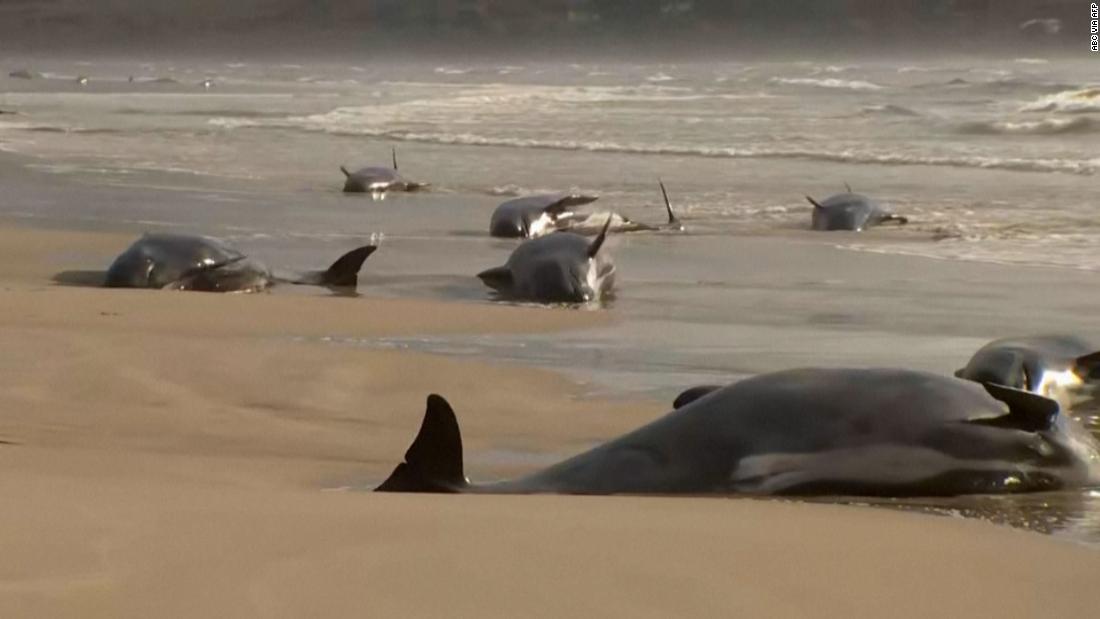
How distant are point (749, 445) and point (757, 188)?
35.9ft

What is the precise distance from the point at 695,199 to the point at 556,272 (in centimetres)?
535

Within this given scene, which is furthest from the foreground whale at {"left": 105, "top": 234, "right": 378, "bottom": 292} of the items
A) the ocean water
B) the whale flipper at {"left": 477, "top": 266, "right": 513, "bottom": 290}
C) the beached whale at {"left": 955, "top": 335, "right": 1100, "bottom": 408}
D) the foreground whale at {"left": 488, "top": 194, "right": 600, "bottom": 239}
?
the beached whale at {"left": 955, "top": 335, "right": 1100, "bottom": 408}

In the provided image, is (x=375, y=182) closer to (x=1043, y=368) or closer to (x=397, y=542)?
(x=1043, y=368)

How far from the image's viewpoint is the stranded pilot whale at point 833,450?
391 centimetres

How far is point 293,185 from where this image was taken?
51.2 ft

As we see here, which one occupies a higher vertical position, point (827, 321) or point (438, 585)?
point (438, 585)

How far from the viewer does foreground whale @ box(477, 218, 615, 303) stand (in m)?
8.59

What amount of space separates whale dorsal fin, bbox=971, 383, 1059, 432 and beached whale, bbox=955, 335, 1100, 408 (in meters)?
1.51

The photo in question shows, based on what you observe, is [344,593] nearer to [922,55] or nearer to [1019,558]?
[1019,558]

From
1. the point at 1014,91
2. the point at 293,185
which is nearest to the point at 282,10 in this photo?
the point at 1014,91

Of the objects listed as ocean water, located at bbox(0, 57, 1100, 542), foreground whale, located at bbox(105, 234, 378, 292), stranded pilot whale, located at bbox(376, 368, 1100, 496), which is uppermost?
stranded pilot whale, located at bbox(376, 368, 1100, 496)

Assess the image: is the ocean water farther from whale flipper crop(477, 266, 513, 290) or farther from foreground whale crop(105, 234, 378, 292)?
foreground whale crop(105, 234, 378, 292)

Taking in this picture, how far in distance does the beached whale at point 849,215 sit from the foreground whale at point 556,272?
3026mm

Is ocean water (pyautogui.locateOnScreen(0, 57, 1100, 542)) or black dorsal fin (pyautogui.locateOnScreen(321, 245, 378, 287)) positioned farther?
black dorsal fin (pyautogui.locateOnScreen(321, 245, 378, 287))
